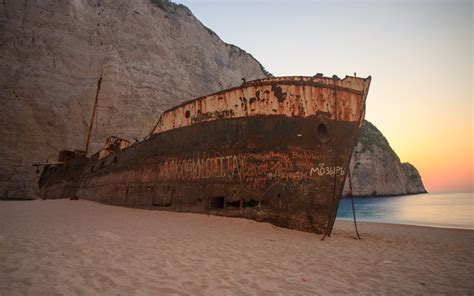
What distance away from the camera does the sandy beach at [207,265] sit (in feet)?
8.43

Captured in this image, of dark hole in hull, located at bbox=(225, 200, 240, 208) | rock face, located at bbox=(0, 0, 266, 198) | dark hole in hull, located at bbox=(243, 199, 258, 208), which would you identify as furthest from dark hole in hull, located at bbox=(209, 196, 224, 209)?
rock face, located at bbox=(0, 0, 266, 198)

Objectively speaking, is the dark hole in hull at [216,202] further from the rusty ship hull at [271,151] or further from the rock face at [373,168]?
the rock face at [373,168]

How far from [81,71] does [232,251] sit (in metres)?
26.4

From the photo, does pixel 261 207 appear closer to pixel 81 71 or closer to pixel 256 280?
pixel 256 280

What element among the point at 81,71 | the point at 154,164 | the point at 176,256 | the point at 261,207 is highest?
the point at 81,71

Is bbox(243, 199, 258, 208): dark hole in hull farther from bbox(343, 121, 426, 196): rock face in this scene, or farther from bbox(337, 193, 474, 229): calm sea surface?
bbox(343, 121, 426, 196): rock face

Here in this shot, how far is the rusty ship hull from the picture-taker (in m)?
6.34

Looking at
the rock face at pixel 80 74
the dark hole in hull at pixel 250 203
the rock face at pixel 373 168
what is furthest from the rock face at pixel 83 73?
the rock face at pixel 373 168

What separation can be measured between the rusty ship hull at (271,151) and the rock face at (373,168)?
44.5 meters

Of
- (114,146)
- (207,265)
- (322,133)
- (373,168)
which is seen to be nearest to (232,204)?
(322,133)

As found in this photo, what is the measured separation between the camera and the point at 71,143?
22.8 meters

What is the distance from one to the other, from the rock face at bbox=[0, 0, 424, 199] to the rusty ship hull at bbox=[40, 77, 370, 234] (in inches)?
729

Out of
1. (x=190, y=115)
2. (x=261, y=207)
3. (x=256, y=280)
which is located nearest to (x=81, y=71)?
(x=190, y=115)

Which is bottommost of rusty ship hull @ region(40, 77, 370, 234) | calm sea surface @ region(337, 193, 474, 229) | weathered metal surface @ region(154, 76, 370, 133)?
calm sea surface @ region(337, 193, 474, 229)
